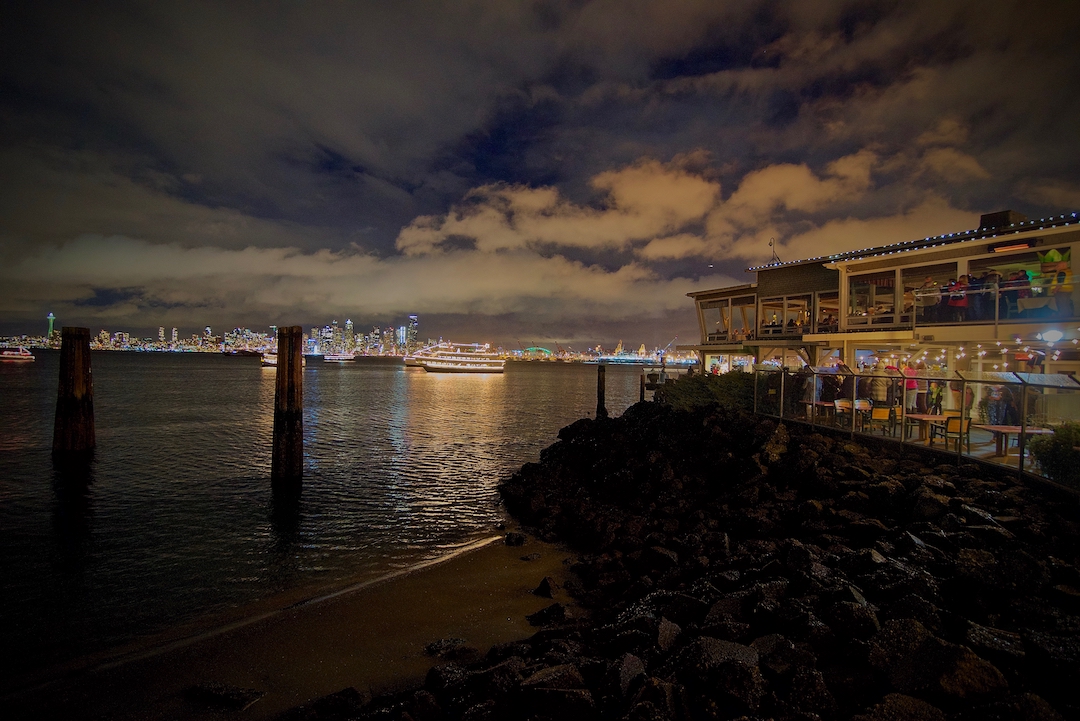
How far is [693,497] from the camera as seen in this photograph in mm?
13102

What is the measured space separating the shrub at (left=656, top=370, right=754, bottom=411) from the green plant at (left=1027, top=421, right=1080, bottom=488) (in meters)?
9.52

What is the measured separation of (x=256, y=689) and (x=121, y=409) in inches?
1713

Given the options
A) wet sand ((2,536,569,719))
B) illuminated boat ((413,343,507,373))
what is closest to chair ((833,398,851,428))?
wet sand ((2,536,569,719))

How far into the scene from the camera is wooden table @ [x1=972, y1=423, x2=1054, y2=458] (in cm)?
913

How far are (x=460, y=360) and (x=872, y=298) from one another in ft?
366

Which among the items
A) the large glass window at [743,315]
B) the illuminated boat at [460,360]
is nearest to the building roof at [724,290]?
the large glass window at [743,315]

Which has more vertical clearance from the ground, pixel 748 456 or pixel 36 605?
pixel 748 456

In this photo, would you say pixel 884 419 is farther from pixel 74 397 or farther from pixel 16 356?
pixel 16 356

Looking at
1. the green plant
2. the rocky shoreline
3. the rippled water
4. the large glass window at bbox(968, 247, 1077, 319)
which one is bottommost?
the rippled water

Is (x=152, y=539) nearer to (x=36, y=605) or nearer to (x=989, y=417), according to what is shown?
(x=36, y=605)

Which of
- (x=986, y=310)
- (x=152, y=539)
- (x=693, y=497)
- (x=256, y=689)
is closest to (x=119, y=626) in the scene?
(x=256, y=689)

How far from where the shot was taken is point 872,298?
77.8 ft

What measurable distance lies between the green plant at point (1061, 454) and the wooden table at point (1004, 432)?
0.19m

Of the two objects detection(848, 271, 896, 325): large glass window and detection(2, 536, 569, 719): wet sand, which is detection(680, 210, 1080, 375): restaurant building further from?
detection(2, 536, 569, 719): wet sand
